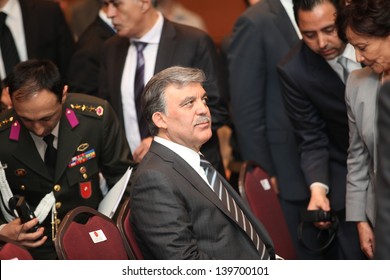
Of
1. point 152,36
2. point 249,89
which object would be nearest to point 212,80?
point 249,89

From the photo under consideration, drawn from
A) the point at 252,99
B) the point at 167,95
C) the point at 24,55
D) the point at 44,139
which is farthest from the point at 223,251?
the point at 24,55

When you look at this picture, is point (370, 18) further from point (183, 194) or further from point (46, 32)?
point (46, 32)

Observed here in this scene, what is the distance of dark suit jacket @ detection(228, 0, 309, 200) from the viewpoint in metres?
3.91

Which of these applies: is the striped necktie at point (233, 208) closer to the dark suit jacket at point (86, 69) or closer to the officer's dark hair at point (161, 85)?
the officer's dark hair at point (161, 85)

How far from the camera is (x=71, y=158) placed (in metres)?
3.29

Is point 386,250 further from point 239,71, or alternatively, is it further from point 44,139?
point 239,71

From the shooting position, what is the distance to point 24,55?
4320mm

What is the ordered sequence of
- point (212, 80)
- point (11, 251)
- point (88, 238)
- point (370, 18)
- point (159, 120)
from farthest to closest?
point (212, 80) → point (159, 120) → point (88, 238) → point (370, 18) → point (11, 251)

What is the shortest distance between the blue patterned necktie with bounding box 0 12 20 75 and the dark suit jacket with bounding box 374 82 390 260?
10.5 ft

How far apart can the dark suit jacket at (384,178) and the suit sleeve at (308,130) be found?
214 centimetres

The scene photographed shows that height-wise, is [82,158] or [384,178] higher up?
[384,178]

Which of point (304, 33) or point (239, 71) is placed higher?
point (304, 33)

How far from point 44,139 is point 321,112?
133cm

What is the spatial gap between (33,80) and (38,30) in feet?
4.29
